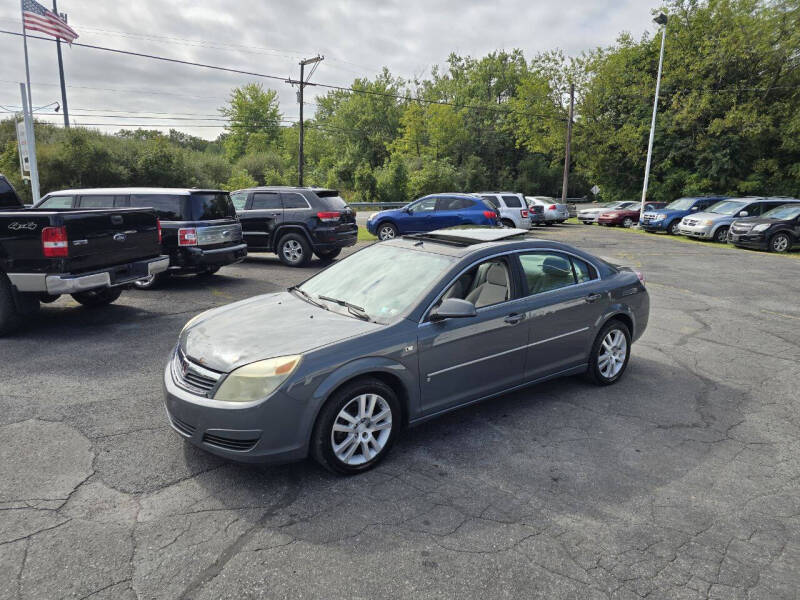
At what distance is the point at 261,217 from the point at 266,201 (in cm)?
39

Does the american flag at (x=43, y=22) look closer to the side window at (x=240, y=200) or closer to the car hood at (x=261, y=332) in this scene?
the side window at (x=240, y=200)

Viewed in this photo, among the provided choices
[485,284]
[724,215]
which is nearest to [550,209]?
[724,215]

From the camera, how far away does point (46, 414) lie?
166 inches

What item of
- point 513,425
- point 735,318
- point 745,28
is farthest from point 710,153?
point 513,425

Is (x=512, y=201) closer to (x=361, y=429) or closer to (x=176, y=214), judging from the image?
(x=176, y=214)

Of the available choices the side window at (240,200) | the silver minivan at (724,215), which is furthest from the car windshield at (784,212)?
the side window at (240,200)

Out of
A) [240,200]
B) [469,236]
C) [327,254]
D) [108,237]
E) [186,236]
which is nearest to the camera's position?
[469,236]

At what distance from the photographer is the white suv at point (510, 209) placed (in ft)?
63.7

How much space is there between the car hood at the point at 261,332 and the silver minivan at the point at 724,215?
67.3 ft

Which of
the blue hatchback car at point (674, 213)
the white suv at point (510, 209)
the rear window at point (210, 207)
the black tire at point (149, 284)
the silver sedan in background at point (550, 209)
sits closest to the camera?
the rear window at point (210, 207)

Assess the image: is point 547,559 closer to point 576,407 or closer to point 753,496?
point 753,496

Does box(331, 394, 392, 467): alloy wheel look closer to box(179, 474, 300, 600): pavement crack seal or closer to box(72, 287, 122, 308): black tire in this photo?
box(179, 474, 300, 600): pavement crack seal

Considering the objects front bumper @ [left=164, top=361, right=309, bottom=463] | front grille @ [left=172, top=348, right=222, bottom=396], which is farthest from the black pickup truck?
front bumper @ [left=164, top=361, right=309, bottom=463]

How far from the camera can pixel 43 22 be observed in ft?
61.5
